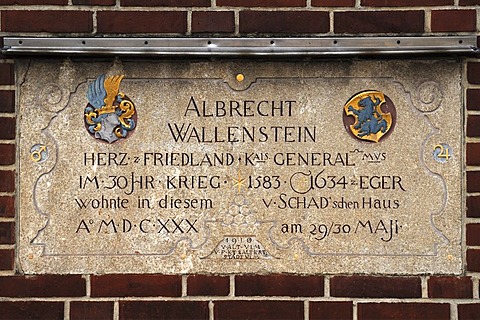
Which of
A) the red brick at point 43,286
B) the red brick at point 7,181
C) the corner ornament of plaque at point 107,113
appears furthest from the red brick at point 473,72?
the red brick at point 7,181

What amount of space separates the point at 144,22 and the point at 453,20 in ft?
3.75

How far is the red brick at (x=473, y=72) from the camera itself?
10.3 ft

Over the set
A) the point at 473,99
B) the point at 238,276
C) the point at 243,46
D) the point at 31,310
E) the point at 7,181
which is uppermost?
the point at 243,46

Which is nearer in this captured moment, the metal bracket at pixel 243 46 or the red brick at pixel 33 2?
the metal bracket at pixel 243 46

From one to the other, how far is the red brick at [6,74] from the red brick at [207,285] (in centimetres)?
99

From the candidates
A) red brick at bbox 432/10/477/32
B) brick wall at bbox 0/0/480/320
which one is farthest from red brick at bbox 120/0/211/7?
red brick at bbox 432/10/477/32

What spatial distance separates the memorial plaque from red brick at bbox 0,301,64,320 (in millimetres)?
130

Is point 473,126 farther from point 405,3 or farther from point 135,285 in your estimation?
point 135,285

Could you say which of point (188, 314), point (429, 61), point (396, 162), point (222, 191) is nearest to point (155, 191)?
point (222, 191)

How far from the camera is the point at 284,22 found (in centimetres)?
316

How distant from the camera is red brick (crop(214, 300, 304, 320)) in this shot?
3135 mm

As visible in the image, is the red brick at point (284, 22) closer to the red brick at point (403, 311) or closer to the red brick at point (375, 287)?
the red brick at point (375, 287)

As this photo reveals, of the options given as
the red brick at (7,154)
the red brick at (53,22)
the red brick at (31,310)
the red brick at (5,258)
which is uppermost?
the red brick at (53,22)

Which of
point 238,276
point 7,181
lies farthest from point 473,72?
point 7,181
